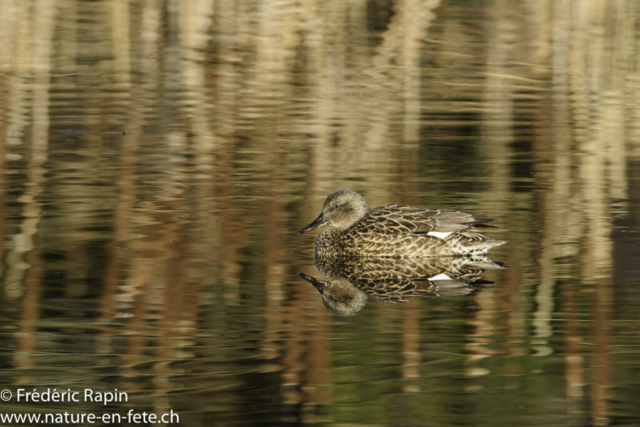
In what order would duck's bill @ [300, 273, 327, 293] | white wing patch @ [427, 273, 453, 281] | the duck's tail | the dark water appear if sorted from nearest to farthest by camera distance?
the dark water < duck's bill @ [300, 273, 327, 293] < white wing patch @ [427, 273, 453, 281] < the duck's tail

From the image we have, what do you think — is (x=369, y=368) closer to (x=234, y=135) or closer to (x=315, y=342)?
(x=315, y=342)

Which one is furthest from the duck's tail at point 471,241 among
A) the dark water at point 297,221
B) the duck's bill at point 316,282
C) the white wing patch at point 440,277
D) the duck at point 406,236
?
the duck's bill at point 316,282

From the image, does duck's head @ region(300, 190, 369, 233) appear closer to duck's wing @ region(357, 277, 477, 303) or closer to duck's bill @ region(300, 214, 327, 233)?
duck's bill @ region(300, 214, 327, 233)

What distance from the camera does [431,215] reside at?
938 cm

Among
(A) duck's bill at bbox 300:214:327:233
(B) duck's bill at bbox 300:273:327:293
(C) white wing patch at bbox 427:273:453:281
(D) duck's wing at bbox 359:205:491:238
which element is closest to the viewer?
(B) duck's bill at bbox 300:273:327:293

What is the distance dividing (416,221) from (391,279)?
80 centimetres

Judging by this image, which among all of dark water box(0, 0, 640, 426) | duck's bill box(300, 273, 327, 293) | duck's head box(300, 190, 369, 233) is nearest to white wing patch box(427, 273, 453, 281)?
dark water box(0, 0, 640, 426)

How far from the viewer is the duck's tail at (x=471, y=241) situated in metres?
9.07

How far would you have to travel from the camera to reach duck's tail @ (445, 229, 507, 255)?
9.07 m

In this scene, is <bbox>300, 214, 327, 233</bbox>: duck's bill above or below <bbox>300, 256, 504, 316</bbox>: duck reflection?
above

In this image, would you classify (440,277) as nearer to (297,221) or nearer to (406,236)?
(406,236)

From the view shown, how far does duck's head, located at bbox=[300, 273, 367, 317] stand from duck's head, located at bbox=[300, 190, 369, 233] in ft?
3.53

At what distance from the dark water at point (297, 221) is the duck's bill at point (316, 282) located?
0.10 metres

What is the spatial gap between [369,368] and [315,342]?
0.53 m
